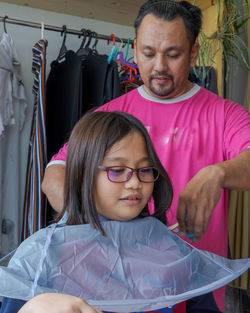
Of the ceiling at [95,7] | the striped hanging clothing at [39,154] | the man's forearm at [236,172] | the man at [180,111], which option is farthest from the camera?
the ceiling at [95,7]

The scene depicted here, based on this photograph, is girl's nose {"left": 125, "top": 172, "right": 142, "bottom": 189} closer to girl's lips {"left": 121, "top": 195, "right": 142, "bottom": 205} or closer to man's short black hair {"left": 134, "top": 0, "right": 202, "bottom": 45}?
girl's lips {"left": 121, "top": 195, "right": 142, "bottom": 205}

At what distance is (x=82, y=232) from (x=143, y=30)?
0.74m

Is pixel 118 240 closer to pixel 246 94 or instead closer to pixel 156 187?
pixel 156 187

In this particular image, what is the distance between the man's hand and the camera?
3.18ft

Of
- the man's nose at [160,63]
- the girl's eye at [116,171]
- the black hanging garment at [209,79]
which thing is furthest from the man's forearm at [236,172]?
the black hanging garment at [209,79]

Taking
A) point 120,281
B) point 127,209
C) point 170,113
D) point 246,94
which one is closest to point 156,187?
point 127,209

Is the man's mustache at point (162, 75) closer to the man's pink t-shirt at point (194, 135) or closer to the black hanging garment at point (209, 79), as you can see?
the man's pink t-shirt at point (194, 135)

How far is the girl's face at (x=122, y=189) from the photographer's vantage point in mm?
928

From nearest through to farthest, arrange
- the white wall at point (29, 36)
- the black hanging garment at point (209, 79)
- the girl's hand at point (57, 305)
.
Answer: the girl's hand at point (57, 305), the black hanging garment at point (209, 79), the white wall at point (29, 36)

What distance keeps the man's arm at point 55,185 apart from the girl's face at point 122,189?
0.20 meters

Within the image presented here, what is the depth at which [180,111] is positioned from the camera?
Result: 56.9 inches

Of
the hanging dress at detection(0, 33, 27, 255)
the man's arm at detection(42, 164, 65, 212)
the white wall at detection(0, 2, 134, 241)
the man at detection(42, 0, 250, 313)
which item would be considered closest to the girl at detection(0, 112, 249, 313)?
the man's arm at detection(42, 164, 65, 212)

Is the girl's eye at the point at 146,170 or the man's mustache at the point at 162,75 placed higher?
the man's mustache at the point at 162,75

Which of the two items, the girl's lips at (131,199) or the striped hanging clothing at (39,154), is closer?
the girl's lips at (131,199)
